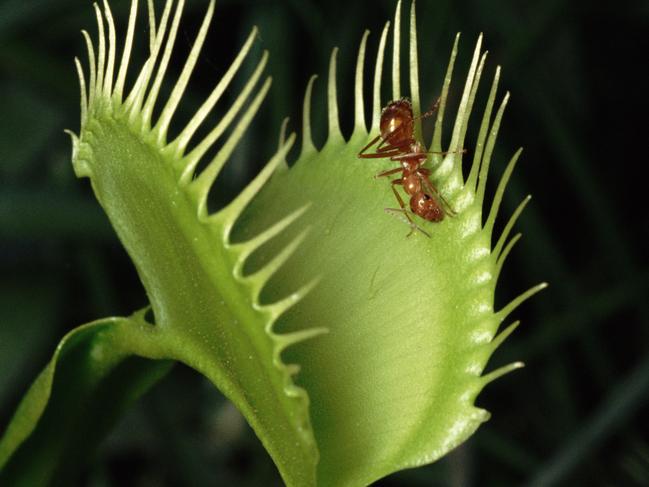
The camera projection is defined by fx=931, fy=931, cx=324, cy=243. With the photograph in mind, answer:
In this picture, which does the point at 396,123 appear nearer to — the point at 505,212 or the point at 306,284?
the point at 306,284

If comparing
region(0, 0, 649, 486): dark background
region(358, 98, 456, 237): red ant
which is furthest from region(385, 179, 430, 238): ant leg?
region(0, 0, 649, 486): dark background

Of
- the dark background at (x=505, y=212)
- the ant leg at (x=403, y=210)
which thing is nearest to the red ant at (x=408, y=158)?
the ant leg at (x=403, y=210)

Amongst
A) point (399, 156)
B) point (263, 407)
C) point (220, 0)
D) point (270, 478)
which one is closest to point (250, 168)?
point (220, 0)

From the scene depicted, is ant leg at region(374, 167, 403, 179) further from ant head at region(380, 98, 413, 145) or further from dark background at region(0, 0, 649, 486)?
dark background at region(0, 0, 649, 486)

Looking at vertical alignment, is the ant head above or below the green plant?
above

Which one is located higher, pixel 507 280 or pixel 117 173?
pixel 117 173

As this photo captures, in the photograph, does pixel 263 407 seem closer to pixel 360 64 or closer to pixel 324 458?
pixel 324 458

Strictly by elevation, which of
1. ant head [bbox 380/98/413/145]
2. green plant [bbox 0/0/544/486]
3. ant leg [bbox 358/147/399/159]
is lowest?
green plant [bbox 0/0/544/486]

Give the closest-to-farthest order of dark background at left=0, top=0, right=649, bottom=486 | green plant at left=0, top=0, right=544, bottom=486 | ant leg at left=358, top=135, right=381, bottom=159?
green plant at left=0, top=0, right=544, bottom=486 < ant leg at left=358, top=135, right=381, bottom=159 < dark background at left=0, top=0, right=649, bottom=486

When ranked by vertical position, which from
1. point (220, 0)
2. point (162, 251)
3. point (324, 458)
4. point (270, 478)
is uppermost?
point (220, 0)
